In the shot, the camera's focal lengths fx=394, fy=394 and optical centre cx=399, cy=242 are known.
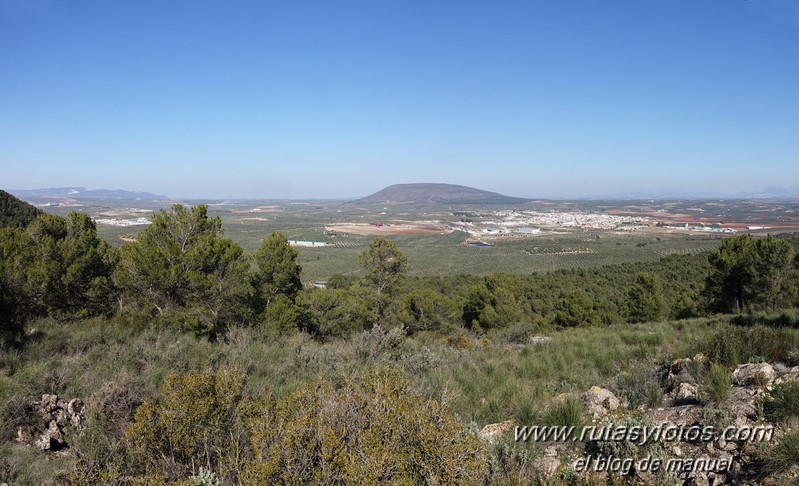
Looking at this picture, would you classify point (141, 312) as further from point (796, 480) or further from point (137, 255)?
point (796, 480)

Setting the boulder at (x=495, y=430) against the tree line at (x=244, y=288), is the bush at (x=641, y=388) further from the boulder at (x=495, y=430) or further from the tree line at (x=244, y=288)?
the tree line at (x=244, y=288)

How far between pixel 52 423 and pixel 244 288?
10394mm

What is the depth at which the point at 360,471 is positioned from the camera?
2600 mm

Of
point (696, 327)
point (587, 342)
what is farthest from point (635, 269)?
point (587, 342)

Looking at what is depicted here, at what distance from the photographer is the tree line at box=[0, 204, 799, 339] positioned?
40.6ft

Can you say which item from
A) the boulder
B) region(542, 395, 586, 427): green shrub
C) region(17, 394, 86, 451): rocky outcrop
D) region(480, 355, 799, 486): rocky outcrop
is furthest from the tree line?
region(542, 395, 586, 427): green shrub

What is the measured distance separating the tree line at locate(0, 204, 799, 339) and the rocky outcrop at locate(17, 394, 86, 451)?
338 cm

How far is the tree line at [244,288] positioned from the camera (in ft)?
40.6

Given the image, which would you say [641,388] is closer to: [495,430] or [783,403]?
[783,403]

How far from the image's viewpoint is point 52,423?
171 inches

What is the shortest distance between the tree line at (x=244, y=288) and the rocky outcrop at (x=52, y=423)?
3383 mm

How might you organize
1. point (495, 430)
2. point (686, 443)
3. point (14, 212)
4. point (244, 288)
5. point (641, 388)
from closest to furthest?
point (686, 443) → point (495, 430) → point (641, 388) → point (244, 288) → point (14, 212)

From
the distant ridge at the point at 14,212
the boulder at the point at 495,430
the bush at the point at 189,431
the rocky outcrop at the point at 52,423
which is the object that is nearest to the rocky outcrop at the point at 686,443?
the boulder at the point at 495,430

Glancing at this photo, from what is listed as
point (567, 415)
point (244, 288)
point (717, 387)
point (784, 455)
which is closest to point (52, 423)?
point (567, 415)
